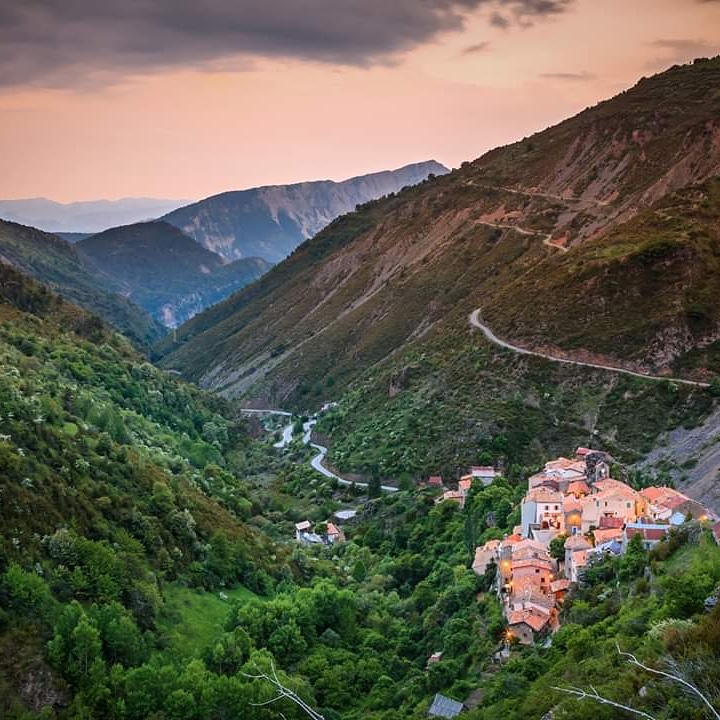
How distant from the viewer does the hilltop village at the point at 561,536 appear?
110 feet

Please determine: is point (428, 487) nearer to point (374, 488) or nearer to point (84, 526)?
point (374, 488)

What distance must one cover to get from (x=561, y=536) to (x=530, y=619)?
278 inches

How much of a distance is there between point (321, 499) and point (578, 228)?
5199 cm

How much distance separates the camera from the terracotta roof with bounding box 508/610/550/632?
32.7 meters

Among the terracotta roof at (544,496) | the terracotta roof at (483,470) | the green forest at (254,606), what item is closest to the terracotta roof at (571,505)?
the terracotta roof at (544,496)

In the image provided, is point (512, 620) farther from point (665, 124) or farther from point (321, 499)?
point (665, 124)

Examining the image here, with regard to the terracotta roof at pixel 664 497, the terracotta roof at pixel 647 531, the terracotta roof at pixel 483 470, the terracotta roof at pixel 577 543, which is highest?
the terracotta roof at pixel 647 531

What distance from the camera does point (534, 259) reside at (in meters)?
102

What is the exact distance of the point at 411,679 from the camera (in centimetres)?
3478

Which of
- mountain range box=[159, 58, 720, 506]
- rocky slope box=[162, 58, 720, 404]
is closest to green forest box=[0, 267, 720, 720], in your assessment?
mountain range box=[159, 58, 720, 506]

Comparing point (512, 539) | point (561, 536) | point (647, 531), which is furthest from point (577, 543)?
point (512, 539)

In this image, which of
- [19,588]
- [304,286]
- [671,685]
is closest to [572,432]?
[19,588]

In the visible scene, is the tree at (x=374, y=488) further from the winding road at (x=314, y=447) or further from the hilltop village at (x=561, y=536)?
the hilltop village at (x=561, y=536)

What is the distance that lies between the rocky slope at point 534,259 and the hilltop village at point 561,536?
2925cm
